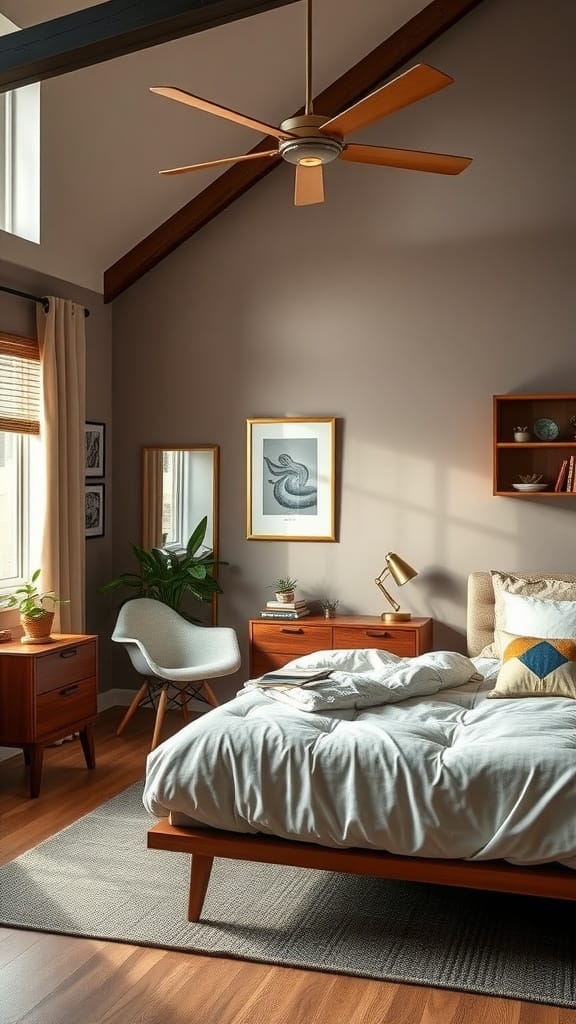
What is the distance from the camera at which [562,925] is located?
322 cm

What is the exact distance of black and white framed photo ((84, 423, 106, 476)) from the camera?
612 cm

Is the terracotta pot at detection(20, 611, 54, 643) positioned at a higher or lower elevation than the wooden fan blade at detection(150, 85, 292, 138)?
lower

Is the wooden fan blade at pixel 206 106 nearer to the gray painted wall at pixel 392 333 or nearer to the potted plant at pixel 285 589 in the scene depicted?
the gray painted wall at pixel 392 333

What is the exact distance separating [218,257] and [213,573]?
195 cm

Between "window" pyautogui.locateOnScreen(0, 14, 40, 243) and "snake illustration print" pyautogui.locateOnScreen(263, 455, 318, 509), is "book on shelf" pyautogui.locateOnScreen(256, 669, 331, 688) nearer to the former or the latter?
"snake illustration print" pyautogui.locateOnScreen(263, 455, 318, 509)

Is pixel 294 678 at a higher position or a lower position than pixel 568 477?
lower

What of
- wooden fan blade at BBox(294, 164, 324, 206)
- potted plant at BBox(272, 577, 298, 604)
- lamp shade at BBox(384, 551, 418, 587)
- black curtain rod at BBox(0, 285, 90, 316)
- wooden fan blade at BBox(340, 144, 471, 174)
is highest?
wooden fan blade at BBox(340, 144, 471, 174)

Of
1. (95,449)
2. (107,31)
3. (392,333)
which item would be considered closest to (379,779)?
(107,31)

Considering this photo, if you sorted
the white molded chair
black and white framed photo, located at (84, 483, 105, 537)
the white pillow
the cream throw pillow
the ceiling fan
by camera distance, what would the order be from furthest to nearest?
black and white framed photo, located at (84, 483, 105, 537), the white molded chair, the cream throw pillow, the white pillow, the ceiling fan

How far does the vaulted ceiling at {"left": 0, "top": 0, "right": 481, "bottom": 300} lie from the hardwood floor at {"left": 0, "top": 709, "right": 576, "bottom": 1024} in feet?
11.9

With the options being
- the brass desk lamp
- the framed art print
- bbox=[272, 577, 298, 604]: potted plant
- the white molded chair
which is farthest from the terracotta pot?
the brass desk lamp

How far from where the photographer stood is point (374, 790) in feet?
10.0

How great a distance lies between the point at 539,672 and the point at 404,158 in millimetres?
2067

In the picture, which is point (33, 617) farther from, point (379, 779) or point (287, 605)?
point (379, 779)
